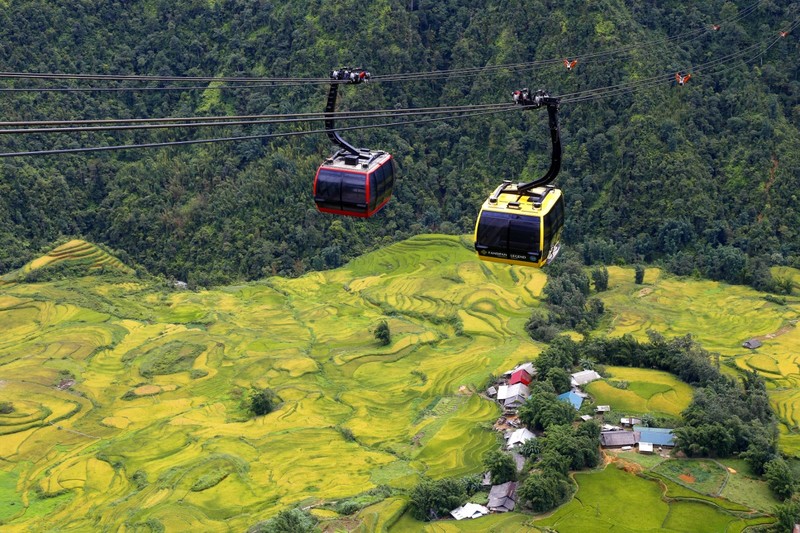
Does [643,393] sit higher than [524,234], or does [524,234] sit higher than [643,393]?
[524,234]

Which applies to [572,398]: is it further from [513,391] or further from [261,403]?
[261,403]

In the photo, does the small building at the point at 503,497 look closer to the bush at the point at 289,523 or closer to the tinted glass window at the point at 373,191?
the bush at the point at 289,523

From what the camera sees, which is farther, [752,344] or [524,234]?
[752,344]

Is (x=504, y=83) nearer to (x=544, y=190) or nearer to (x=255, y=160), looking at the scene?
(x=255, y=160)

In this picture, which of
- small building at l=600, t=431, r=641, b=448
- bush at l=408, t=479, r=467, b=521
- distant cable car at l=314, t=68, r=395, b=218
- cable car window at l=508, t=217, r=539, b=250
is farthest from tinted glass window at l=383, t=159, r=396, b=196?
small building at l=600, t=431, r=641, b=448

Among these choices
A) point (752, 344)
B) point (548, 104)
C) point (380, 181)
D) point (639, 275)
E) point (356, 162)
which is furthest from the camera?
point (639, 275)

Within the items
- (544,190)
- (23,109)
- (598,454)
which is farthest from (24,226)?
(544,190)

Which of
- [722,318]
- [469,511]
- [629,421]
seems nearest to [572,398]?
[629,421]
